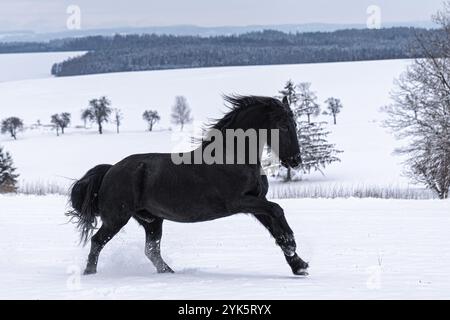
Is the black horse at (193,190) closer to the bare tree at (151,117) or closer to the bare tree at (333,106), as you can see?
the bare tree at (333,106)

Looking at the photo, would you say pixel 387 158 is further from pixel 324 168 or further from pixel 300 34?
pixel 300 34

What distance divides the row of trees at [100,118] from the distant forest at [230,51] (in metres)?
70.7

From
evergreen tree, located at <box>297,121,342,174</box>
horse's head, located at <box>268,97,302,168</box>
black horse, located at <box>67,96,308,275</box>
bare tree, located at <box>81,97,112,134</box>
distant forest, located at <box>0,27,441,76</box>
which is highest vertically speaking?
distant forest, located at <box>0,27,441,76</box>

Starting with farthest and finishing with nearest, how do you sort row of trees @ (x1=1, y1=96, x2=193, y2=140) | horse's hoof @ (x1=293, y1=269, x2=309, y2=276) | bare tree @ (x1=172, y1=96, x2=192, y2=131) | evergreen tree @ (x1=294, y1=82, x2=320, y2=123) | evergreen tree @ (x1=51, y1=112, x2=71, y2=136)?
1. evergreen tree @ (x1=51, y1=112, x2=71, y2=136)
2. bare tree @ (x1=172, y1=96, x2=192, y2=131)
3. row of trees @ (x1=1, y1=96, x2=193, y2=140)
4. evergreen tree @ (x1=294, y1=82, x2=320, y2=123)
5. horse's hoof @ (x1=293, y1=269, x2=309, y2=276)

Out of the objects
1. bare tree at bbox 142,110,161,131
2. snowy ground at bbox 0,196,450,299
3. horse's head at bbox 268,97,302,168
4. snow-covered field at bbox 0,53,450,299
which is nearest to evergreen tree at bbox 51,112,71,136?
bare tree at bbox 142,110,161,131

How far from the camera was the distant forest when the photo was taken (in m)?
166

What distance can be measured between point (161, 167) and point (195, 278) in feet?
4.43

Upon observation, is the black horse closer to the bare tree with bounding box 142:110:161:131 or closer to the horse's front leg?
the horse's front leg

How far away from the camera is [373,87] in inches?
4400

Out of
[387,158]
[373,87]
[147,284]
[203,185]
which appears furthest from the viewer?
[373,87]

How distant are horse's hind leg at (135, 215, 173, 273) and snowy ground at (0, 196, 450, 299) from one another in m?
0.15

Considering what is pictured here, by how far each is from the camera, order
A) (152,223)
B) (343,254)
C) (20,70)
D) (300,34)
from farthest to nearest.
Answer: (300,34), (20,70), (343,254), (152,223)

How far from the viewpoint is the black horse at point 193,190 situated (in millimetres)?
7777

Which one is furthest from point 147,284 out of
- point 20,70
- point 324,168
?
point 20,70
